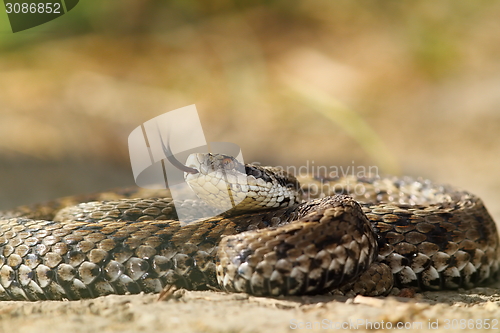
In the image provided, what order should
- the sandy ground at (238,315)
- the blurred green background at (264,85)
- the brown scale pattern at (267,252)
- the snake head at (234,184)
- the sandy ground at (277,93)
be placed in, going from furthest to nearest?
1. the blurred green background at (264,85)
2. the sandy ground at (277,93)
3. the snake head at (234,184)
4. the brown scale pattern at (267,252)
5. the sandy ground at (238,315)

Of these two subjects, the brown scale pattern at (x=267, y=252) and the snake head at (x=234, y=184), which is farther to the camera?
the snake head at (x=234, y=184)

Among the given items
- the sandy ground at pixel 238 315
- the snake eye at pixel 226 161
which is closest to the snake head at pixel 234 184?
the snake eye at pixel 226 161

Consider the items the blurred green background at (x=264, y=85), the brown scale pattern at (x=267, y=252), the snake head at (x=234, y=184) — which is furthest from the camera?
the blurred green background at (x=264, y=85)

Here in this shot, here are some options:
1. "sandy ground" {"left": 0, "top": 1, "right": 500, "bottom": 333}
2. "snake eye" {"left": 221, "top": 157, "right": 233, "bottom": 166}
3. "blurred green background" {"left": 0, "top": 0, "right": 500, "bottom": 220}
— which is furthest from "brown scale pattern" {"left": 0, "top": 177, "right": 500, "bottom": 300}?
"blurred green background" {"left": 0, "top": 0, "right": 500, "bottom": 220}

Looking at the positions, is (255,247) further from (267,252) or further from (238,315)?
(238,315)

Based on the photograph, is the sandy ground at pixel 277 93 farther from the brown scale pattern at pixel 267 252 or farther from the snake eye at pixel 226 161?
the snake eye at pixel 226 161
